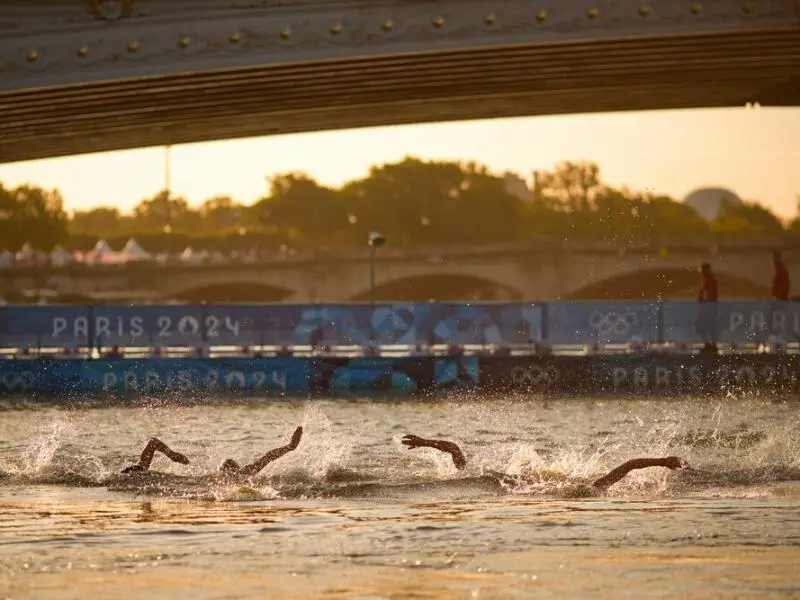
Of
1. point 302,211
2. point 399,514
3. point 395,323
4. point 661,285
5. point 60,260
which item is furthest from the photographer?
point 302,211

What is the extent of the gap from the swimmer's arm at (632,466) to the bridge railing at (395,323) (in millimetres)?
18496

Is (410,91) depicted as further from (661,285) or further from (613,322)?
(661,285)

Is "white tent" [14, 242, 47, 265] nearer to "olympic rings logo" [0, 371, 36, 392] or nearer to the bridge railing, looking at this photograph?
the bridge railing

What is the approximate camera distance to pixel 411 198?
517 ft

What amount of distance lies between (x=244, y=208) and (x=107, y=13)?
139583 mm

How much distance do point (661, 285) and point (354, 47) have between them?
284 ft

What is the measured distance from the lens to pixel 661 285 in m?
126

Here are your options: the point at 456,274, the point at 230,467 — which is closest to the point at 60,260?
the point at 456,274

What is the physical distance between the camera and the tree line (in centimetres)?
15162

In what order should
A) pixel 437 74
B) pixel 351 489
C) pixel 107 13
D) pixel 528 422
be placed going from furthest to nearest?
pixel 437 74 → pixel 107 13 → pixel 528 422 → pixel 351 489

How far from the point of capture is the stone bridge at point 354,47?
41.6m

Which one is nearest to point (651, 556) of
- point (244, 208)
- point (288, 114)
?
point (288, 114)

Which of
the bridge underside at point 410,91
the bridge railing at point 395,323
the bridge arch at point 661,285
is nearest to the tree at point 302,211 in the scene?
the bridge arch at point 661,285

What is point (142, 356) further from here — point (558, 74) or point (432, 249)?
point (432, 249)
